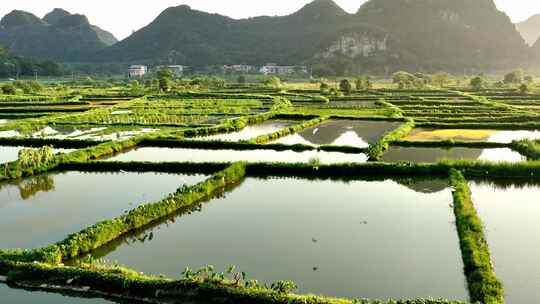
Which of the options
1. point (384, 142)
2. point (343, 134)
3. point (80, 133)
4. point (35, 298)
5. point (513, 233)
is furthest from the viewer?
point (343, 134)

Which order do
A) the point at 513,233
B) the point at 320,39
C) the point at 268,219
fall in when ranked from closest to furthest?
the point at 513,233 < the point at 268,219 < the point at 320,39

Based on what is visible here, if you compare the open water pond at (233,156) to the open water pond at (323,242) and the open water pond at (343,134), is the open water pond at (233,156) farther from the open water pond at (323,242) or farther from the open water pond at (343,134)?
the open water pond at (323,242)

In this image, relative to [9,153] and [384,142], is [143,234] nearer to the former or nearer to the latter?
[384,142]

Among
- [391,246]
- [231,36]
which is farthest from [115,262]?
[231,36]

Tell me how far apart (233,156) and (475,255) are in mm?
12183

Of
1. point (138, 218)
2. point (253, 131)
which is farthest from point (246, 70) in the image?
point (138, 218)

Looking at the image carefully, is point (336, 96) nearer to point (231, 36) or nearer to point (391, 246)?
point (391, 246)

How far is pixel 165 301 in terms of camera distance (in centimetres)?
→ 827

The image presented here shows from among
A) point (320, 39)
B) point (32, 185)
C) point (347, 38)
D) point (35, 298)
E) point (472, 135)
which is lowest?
point (35, 298)

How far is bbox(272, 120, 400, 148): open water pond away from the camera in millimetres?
23703

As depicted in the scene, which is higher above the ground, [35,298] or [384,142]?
[384,142]

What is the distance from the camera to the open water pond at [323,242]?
9.01 meters

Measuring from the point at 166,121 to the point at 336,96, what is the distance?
2277 cm

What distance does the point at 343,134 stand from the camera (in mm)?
26203
